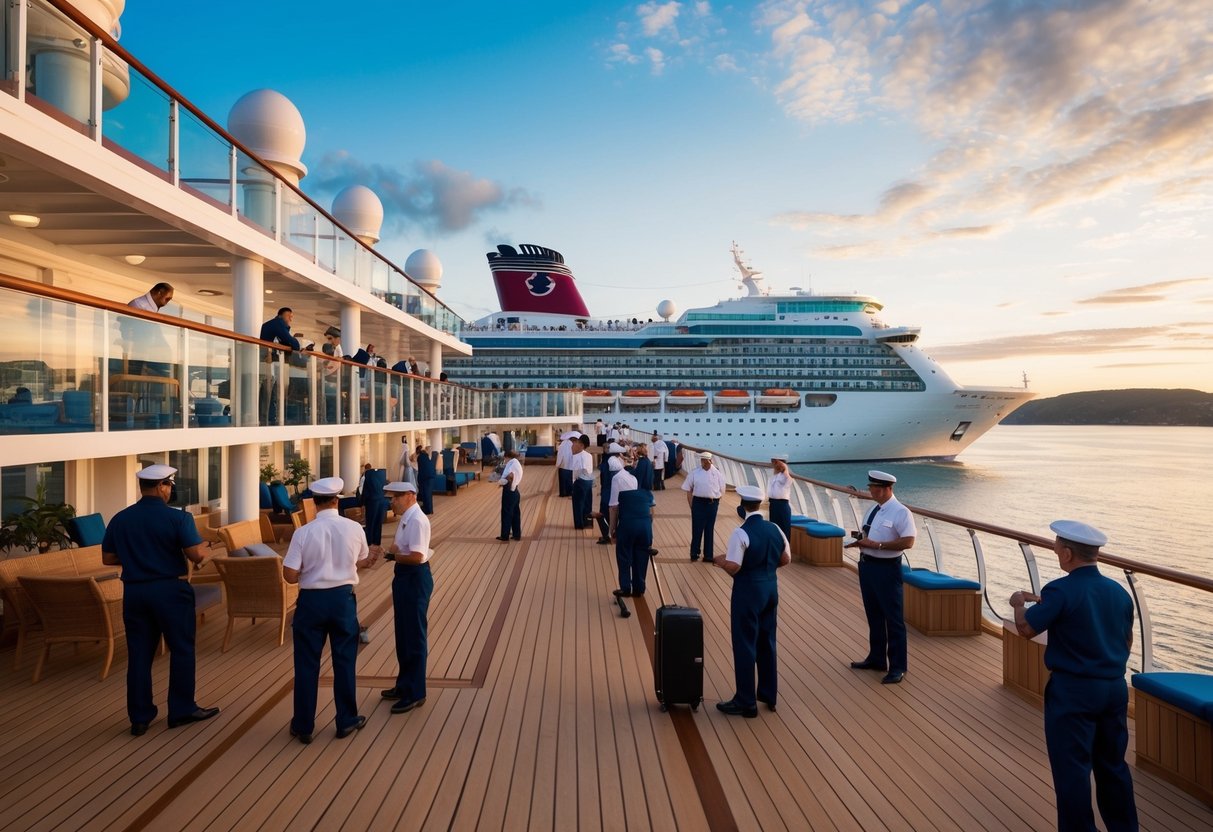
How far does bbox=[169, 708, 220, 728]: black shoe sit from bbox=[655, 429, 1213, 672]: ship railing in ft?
17.7

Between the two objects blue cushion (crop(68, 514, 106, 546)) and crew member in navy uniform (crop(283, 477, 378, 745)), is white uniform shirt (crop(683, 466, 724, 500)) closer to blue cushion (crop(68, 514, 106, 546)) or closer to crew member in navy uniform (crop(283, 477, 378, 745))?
crew member in navy uniform (crop(283, 477, 378, 745))

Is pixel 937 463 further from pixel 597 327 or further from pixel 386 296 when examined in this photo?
pixel 386 296

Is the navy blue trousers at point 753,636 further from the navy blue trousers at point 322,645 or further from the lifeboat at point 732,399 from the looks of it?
the lifeboat at point 732,399

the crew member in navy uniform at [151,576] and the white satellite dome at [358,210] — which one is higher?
the white satellite dome at [358,210]

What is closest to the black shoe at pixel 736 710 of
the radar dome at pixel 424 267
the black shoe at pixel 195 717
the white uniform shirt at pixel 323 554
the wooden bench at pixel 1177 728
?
the wooden bench at pixel 1177 728

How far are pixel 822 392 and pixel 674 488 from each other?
33137 millimetres

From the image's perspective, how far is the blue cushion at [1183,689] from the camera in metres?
3.42

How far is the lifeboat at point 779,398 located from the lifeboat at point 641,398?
711 centimetres

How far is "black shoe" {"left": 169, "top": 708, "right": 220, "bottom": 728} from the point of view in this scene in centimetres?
438

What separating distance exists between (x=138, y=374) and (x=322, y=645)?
12.6 feet

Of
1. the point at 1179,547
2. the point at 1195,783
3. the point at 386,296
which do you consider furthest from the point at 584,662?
the point at 1179,547

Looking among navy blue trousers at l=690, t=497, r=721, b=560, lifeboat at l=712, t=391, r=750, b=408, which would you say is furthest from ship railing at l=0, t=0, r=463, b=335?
lifeboat at l=712, t=391, r=750, b=408

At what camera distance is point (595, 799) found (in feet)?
Answer: 11.8

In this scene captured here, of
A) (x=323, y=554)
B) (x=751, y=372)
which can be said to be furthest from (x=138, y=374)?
(x=751, y=372)
